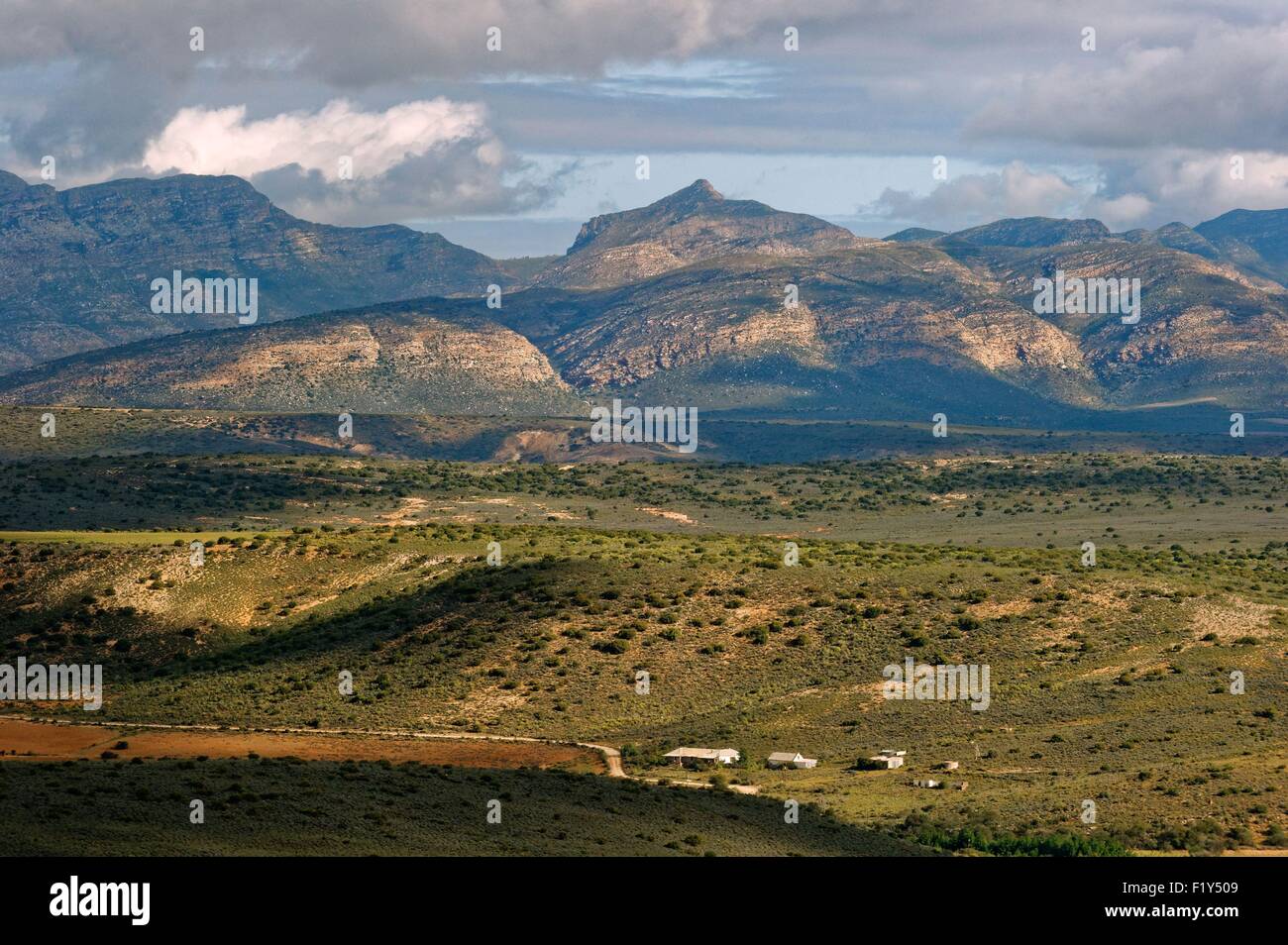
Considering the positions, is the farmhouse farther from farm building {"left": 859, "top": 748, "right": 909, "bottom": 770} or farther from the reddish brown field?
farm building {"left": 859, "top": 748, "right": 909, "bottom": 770}

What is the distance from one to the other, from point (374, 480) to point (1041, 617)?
303 feet

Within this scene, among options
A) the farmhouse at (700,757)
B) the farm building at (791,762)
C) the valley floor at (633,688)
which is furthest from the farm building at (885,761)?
the farmhouse at (700,757)

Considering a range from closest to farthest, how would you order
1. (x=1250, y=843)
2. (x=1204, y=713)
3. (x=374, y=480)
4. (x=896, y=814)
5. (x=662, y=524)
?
(x=1250, y=843), (x=896, y=814), (x=1204, y=713), (x=662, y=524), (x=374, y=480)

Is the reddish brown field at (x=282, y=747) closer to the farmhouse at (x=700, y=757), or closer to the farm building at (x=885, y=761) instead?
the farmhouse at (x=700, y=757)

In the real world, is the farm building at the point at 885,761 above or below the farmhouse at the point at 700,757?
below

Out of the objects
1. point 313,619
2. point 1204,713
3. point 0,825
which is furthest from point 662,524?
point 0,825

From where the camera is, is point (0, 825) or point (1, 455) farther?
point (1, 455)

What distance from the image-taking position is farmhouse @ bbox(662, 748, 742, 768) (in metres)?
65.0

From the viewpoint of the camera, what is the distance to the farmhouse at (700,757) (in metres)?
65.0

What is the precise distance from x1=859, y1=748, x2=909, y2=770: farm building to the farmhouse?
4.88 m

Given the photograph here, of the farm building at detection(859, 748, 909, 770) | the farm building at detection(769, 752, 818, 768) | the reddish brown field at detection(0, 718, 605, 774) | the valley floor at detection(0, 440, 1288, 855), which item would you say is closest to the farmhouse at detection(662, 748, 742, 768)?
the valley floor at detection(0, 440, 1288, 855)

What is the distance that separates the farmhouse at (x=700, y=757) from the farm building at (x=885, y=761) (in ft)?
16.0

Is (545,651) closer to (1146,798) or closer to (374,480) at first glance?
(1146,798)

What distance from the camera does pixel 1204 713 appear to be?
6850cm
